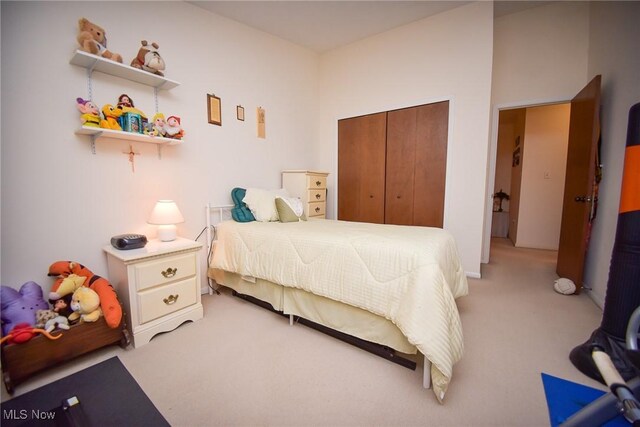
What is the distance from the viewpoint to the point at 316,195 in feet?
11.3

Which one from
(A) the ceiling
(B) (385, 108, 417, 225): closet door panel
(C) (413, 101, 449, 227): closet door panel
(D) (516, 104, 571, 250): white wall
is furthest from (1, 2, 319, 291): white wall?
(D) (516, 104, 571, 250): white wall

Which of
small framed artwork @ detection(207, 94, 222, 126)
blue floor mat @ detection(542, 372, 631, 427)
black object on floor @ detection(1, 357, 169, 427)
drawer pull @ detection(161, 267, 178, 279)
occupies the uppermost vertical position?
small framed artwork @ detection(207, 94, 222, 126)

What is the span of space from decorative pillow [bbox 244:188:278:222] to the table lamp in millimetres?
698

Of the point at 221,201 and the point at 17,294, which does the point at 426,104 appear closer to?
the point at 221,201

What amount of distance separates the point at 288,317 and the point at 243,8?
2.99 m

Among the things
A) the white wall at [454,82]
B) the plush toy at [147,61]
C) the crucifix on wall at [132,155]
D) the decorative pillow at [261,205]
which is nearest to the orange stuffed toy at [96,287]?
the crucifix on wall at [132,155]

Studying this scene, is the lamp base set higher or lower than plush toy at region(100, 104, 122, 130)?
lower

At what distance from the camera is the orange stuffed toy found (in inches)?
65.2

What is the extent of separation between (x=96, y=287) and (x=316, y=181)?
236cm

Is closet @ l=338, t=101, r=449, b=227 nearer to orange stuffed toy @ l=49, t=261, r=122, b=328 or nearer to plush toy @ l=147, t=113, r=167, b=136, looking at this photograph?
plush toy @ l=147, t=113, r=167, b=136

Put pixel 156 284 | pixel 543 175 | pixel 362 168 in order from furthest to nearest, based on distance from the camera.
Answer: pixel 543 175
pixel 362 168
pixel 156 284

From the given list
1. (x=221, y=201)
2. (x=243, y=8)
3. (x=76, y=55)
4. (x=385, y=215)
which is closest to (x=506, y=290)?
(x=385, y=215)

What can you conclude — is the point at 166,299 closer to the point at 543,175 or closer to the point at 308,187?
the point at 308,187

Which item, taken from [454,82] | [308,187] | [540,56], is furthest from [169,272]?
[540,56]
